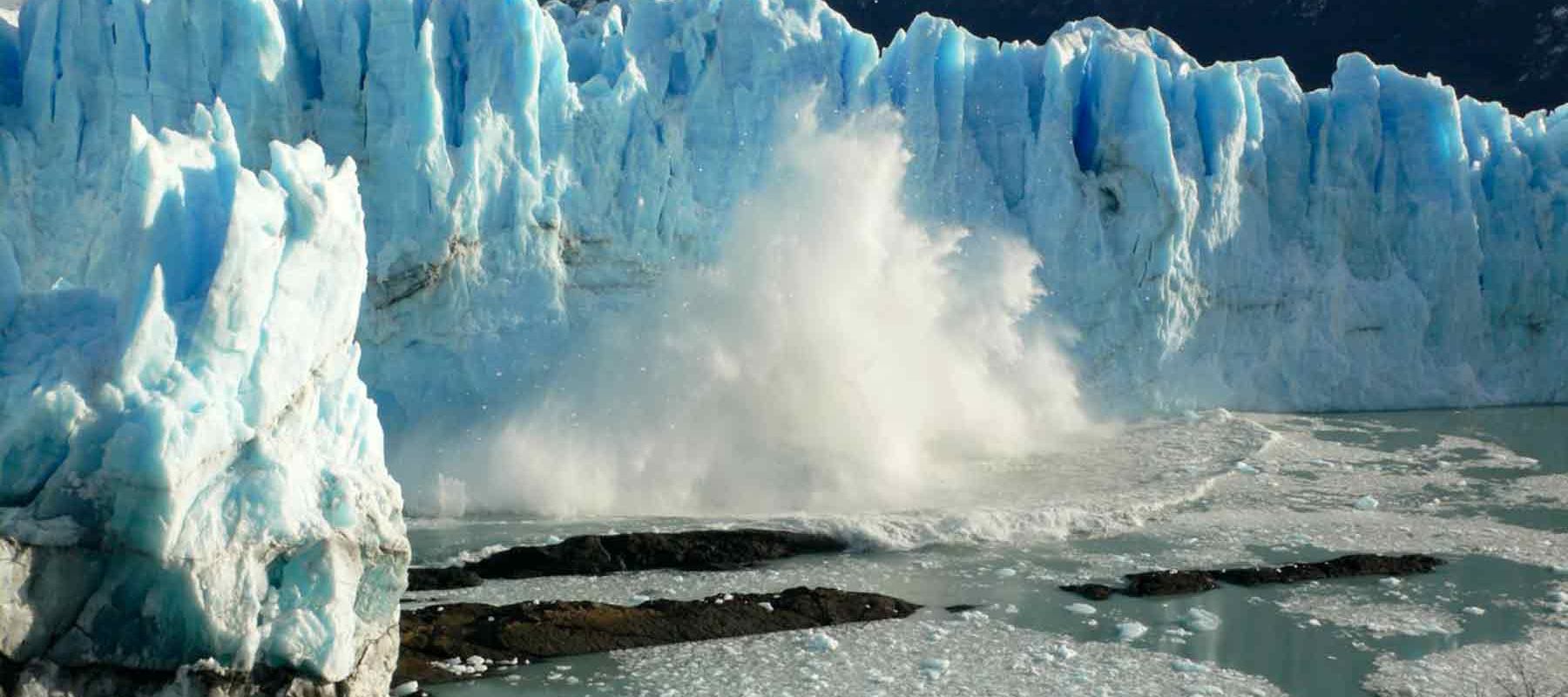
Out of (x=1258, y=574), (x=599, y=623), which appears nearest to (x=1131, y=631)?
(x=1258, y=574)

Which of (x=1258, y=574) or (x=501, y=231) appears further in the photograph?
(x=501, y=231)

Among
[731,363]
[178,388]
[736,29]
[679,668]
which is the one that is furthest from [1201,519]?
[178,388]

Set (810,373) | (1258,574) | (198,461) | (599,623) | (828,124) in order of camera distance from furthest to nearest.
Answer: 1. (828,124)
2. (810,373)
3. (1258,574)
4. (599,623)
5. (198,461)

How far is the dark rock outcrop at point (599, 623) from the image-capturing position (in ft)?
25.6

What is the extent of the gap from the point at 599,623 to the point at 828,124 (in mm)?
8592

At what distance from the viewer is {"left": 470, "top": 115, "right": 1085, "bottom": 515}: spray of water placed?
40.5 feet

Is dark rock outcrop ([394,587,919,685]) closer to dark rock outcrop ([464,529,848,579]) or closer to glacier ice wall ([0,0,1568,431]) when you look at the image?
dark rock outcrop ([464,529,848,579])

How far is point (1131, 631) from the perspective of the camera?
8.62 m

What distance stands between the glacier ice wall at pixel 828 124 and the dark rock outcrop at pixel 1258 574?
18.9 ft

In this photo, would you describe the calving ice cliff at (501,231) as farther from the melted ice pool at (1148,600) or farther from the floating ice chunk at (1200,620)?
the floating ice chunk at (1200,620)

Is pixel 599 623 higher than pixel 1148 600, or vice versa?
pixel 1148 600

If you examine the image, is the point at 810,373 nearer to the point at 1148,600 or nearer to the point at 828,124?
the point at 828,124

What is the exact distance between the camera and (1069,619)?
8.88 meters

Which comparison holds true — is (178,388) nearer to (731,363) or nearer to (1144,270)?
(731,363)
